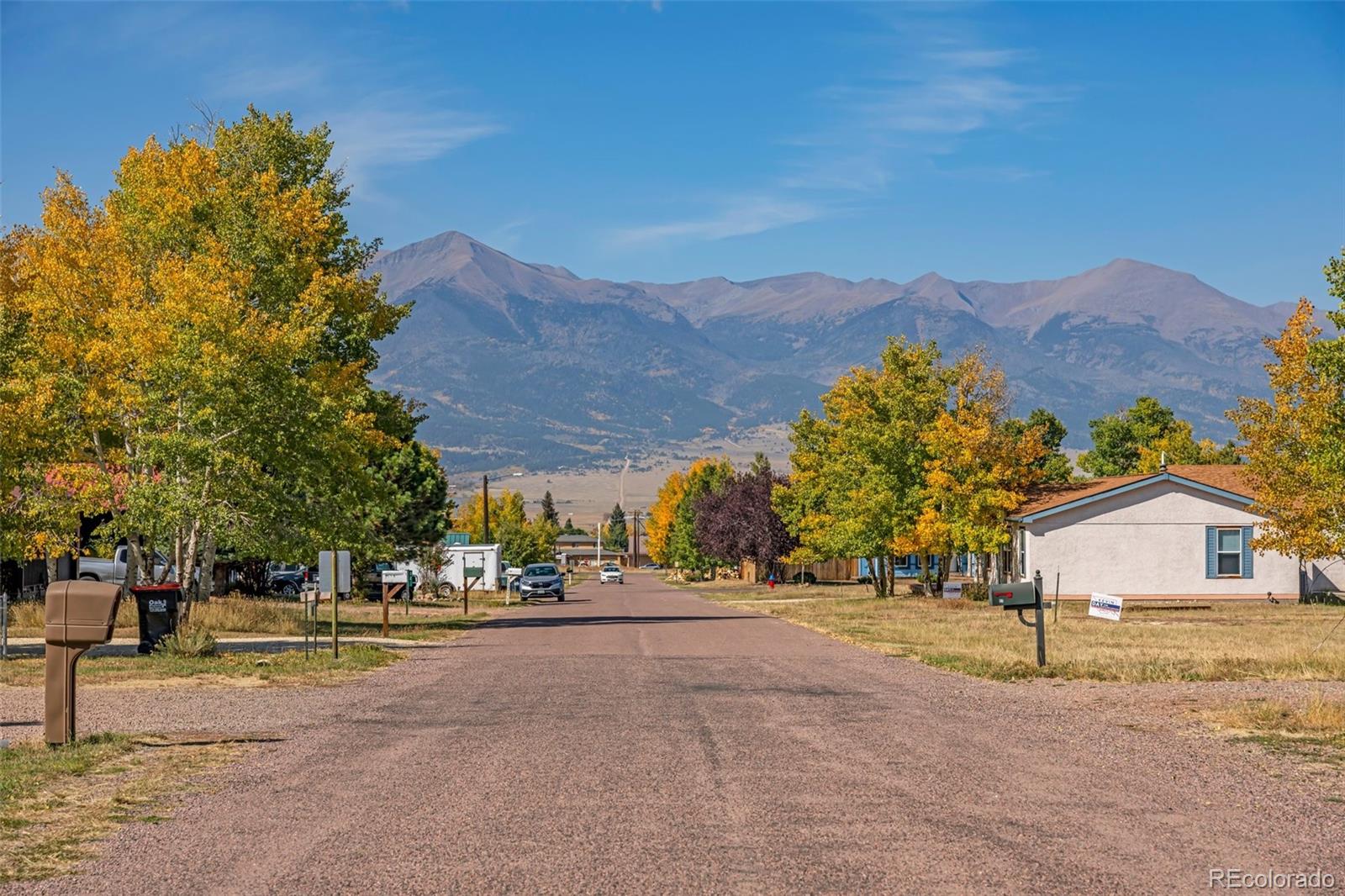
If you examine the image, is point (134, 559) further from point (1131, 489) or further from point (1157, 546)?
point (1157, 546)

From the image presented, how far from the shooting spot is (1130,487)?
4850cm

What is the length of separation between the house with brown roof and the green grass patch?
98.0ft

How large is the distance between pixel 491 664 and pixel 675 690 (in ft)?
19.3

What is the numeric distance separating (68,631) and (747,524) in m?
72.4

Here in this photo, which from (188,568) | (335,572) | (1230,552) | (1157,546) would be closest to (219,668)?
(335,572)

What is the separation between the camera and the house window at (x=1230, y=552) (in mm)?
48594

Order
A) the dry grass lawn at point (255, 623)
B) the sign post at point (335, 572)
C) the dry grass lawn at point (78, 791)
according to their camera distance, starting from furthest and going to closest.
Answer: the dry grass lawn at point (255, 623) < the sign post at point (335, 572) < the dry grass lawn at point (78, 791)

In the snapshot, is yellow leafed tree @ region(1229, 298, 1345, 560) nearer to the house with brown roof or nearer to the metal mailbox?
the house with brown roof

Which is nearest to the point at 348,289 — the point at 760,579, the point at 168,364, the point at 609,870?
the point at 168,364

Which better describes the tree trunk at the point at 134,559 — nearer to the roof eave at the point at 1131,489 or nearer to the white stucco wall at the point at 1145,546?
the roof eave at the point at 1131,489

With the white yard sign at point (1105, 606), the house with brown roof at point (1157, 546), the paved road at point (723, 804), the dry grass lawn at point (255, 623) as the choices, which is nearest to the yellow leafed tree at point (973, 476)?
the house with brown roof at point (1157, 546)

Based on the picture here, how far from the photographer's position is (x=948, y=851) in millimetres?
8492

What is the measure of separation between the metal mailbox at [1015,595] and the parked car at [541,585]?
42.2m

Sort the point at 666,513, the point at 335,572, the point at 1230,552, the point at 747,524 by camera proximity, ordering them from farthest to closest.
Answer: the point at 666,513, the point at 747,524, the point at 1230,552, the point at 335,572
